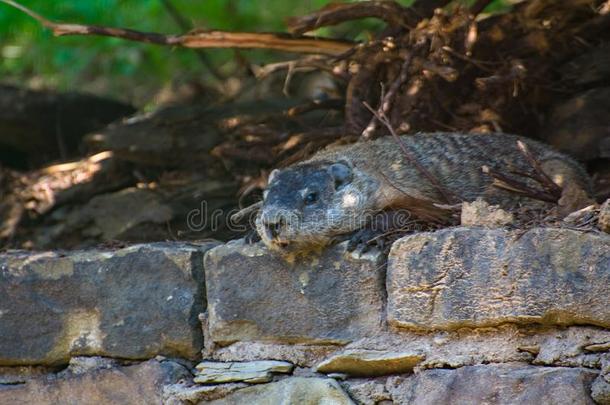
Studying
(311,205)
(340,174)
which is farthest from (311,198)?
(340,174)

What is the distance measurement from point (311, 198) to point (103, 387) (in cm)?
119

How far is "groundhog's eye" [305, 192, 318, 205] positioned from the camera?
4.26 meters

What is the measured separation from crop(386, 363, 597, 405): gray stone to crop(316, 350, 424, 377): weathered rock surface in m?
0.05

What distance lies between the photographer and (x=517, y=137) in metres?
5.39

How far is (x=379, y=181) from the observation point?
4.60 m

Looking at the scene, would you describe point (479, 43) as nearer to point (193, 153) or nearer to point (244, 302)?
point (193, 153)

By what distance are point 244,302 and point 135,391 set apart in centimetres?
61

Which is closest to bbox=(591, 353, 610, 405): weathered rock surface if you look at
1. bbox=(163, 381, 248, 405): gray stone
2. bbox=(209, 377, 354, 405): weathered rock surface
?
bbox=(209, 377, 354, 405): weathered rock surface

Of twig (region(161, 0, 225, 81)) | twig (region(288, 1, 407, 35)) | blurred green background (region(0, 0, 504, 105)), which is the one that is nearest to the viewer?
twig (region(288, 1, 407, 35))

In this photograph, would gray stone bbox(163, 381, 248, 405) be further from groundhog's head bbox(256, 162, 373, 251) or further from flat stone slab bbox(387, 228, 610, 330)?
flat stone slab bbox(387, 228, 610, 330)

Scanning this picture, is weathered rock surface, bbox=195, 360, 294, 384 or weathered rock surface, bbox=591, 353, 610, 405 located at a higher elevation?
weathered rock surface, bbox=591, 353, 610, 405

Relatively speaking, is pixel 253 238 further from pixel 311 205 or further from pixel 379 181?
pixel 379 181

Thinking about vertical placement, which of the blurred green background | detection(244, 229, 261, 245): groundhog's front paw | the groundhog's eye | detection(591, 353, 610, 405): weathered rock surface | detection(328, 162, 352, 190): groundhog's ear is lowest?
detection(591, 353, 610, 405): weathered rock surface

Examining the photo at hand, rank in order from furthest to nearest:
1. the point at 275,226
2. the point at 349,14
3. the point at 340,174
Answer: the point at 349,14 → the point at 340,174 → the point at 275,226
